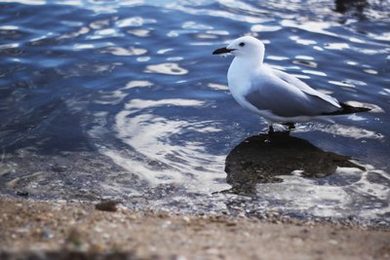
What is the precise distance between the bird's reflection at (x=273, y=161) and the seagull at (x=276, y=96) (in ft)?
1.10

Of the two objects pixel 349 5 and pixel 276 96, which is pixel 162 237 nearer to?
pixel 276 96

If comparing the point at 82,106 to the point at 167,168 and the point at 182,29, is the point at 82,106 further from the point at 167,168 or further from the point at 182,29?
the point at 182,29

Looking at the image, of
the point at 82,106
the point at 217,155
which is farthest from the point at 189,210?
the point at 82,106

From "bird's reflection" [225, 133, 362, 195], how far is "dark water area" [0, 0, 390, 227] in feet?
0.08

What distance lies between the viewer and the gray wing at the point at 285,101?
859 centimetres

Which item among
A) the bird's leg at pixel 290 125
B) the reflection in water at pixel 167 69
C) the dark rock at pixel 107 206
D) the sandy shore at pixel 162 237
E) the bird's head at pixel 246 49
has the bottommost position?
the bird's leg at pixel 290 125

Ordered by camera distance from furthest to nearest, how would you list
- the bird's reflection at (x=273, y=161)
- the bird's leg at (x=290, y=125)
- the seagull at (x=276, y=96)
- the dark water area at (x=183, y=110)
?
the bird's leg at (x=290, y=125), the seagull at (x=276, y=96), the bird's reflection at (x=273, y=161), the dark water area at (x=183, y=110)

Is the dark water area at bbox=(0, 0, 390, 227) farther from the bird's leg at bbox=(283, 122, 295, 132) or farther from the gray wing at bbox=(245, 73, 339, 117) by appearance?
the gray wing at bbox=(245, 73, 339, 117)

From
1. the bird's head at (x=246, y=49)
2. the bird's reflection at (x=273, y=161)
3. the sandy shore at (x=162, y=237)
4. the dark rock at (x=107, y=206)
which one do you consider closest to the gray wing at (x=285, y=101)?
the bird's reflection at (x=273, y=161)

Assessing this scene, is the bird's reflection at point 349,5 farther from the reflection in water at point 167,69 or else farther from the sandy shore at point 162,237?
the sandy shore at point 162,237

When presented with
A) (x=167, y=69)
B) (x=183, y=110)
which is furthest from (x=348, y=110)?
(x=167, y=69)

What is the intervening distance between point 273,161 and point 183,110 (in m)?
1.80

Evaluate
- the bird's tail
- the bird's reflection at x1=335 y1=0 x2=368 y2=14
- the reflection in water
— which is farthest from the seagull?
the bird's reflection at x1=335 y1=0 x2=368 y2=14

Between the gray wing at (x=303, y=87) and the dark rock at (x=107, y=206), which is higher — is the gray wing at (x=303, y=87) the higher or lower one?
the higher one
